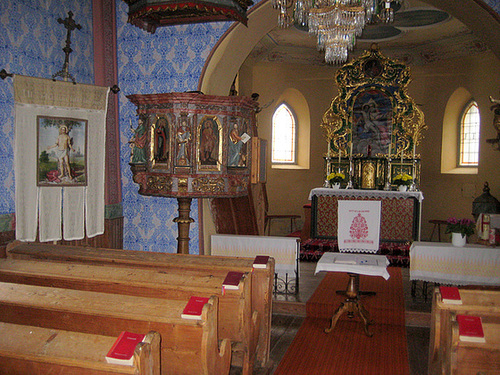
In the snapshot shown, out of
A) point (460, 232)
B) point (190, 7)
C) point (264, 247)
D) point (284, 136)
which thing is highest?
point (190, 7)

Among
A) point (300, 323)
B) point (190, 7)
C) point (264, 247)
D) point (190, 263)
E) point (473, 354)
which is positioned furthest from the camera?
point (264, 247)

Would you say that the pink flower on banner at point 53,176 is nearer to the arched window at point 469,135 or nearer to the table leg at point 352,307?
the table leg at point 352,307

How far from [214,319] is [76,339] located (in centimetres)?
76

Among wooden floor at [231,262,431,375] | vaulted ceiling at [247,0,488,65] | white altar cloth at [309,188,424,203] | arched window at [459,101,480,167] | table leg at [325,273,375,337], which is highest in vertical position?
vaulted ceiling at [247,0,488,65]

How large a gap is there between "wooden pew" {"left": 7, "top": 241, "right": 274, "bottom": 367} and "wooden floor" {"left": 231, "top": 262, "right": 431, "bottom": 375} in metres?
0.48

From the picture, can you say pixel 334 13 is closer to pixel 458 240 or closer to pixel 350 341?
pixel 458 240

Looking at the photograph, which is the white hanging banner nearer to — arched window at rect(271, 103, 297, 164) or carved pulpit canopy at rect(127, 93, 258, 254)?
carved pulpit canopy at rect(127, 93, 258, 254)

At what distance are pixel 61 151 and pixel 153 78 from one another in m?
1.95

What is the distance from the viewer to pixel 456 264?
5.98 m

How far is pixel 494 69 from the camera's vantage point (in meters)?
11.2

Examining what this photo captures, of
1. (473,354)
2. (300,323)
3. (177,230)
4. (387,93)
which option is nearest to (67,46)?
(177,230)

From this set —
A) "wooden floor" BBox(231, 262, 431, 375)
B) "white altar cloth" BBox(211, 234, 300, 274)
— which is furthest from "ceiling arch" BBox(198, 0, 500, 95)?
"wooden floor" BBox(231, 262, 431, 375)

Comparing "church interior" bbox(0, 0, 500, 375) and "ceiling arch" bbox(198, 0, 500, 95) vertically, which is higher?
"ceiling arch" bbox(198, 0, 500, 95)

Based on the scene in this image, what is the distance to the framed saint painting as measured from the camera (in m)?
5.21
